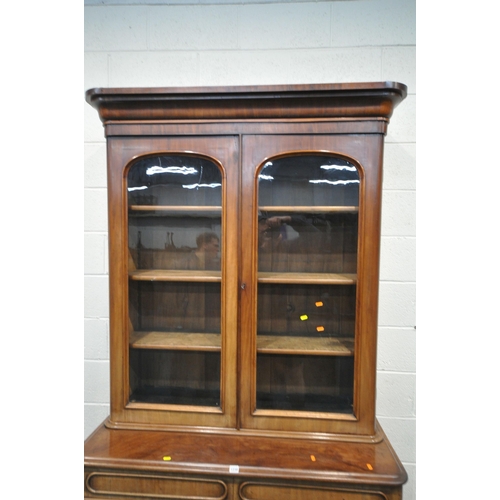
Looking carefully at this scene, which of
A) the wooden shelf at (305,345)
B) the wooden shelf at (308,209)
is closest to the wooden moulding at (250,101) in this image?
the wooden shelf at (308,209)

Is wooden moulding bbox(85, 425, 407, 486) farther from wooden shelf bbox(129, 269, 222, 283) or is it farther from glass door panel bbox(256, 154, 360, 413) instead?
wooden shelf bbox(129, 269, 222, 283)

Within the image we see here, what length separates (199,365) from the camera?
1325mm

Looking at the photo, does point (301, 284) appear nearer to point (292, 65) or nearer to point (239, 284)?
point (239, 284)

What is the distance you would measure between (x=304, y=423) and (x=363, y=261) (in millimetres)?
585

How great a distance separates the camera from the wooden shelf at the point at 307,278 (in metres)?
1.26

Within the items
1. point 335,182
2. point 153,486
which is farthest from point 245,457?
point 335,182

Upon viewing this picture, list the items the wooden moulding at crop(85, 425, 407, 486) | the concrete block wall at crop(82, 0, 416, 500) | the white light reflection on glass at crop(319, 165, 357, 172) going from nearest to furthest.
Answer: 1. the wooden moulding at crop(85, 425, 407, 486)
2. the white light reflection on glass at crop(319, 165, 357, 172)
3. the concrete block wall at crop(82, 0, 416, 500)

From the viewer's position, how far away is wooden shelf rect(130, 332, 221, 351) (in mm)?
1310

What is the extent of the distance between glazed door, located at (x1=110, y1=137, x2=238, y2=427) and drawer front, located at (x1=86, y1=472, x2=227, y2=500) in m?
0.19

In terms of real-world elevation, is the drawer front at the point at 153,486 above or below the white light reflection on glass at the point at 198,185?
below

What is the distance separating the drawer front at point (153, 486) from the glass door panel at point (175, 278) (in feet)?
0.80

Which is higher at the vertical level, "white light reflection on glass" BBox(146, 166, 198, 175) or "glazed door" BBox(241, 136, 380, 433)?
"white light reflection on glass" BBox(146, 166, 198, 175)

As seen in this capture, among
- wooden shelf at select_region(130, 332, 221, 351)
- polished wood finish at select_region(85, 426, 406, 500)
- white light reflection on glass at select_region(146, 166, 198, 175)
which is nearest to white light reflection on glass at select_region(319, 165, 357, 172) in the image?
white light reflection on glass at select_region(146, 166, 198, 175)

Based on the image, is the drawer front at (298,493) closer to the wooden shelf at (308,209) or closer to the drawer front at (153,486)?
the drawer front at (153,486)
